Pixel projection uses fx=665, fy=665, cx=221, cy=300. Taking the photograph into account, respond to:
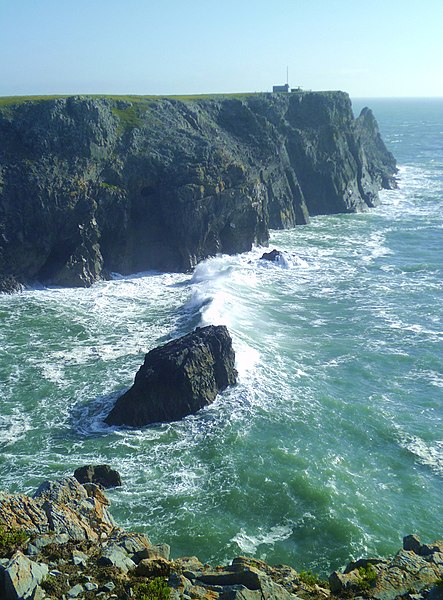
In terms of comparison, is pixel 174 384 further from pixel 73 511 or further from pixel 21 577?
pixel 21 577

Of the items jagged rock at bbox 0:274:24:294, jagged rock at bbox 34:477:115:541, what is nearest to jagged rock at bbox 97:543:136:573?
jagged rock at bbox 34:477:115:541

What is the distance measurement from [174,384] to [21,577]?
2172cm

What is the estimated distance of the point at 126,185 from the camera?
68.1 metres

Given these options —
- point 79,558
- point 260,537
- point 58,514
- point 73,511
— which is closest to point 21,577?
point 79,558

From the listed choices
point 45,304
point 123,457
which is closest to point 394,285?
point 45,304

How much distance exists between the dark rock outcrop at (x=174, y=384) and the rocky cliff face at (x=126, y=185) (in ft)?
84.8

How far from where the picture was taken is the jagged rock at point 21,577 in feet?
53.5

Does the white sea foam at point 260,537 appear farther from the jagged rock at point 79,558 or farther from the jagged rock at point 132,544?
the jagged rock at point 79,558

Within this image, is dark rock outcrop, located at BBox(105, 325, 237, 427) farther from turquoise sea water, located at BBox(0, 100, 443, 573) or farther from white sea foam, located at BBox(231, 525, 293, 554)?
white sea foam, located at BBox(231, 525, 293, 554)

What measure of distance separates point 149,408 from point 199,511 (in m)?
9.20

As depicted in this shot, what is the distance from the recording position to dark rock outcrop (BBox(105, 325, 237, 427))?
37531 mm

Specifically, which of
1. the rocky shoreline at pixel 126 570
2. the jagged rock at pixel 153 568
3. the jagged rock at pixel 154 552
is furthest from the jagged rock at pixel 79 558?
the jagged rock at pixel 154 552

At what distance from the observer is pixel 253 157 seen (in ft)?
270

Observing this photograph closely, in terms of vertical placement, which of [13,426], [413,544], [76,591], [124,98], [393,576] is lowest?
[13,426]
